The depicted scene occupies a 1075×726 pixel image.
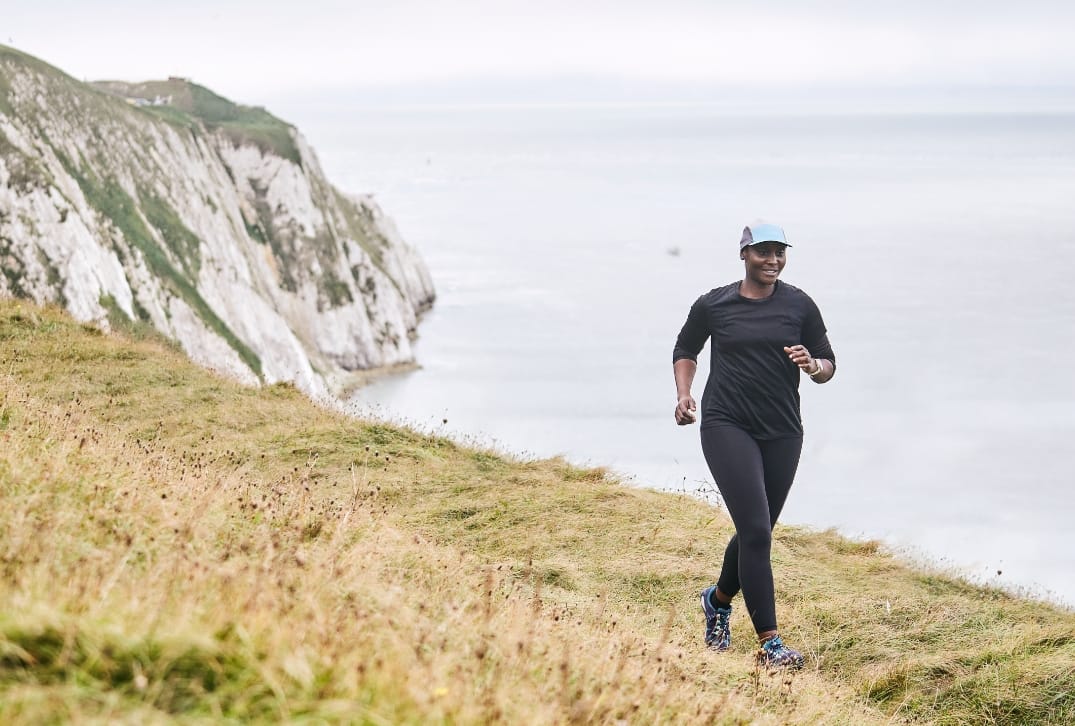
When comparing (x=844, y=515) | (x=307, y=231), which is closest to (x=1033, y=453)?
(x=844, y=515)

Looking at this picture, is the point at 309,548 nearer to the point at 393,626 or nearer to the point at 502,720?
the point at 393,626

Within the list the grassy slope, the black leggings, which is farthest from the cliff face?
the black leggings

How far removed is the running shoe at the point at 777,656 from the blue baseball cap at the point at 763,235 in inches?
107

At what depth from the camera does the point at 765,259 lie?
7.08 m

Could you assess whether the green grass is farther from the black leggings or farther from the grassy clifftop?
the black leggings

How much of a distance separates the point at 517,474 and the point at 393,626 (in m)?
8.18

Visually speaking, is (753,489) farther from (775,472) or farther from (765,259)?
(765,259)

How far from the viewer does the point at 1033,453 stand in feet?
222

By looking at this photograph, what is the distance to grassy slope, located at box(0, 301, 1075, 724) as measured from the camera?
3.69 meters

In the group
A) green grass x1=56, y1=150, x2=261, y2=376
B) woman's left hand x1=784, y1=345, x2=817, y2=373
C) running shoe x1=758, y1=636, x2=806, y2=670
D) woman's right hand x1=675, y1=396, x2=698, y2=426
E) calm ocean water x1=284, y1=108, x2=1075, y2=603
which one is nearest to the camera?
running shoe x1=758, y1=636, x2=806, y2=670

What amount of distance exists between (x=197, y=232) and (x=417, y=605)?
186ft

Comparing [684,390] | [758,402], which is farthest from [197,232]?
[758,402]

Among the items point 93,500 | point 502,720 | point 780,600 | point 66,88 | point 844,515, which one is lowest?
point 844,515

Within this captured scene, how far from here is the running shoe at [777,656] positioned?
268 inches
